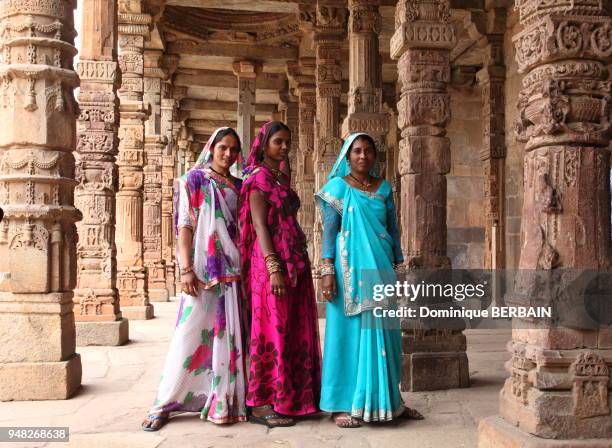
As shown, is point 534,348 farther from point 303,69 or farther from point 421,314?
point 303,69

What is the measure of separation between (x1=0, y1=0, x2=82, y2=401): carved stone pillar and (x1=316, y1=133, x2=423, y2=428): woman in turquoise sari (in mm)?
2171

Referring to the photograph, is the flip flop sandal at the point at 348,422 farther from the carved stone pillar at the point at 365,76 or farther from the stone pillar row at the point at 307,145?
the stone pillar row at the point at 307,145

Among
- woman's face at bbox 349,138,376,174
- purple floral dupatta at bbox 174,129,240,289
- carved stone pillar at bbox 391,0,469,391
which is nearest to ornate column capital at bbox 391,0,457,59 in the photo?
carved stone pillar at bbox 391,0,469,391

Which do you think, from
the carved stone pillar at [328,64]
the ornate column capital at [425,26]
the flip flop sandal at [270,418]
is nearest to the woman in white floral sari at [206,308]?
the flip flop sandal at [270,418]

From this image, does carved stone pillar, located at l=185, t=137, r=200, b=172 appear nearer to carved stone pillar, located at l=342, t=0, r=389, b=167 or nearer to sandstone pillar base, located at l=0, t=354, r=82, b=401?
carved stone pillar, located at l=342, t=0, r=389, b=167

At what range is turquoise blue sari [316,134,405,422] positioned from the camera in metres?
4.02

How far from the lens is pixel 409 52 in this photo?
5539mm

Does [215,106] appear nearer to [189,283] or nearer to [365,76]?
[365,76]

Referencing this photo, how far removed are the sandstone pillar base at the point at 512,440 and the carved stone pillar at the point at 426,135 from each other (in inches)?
78.0

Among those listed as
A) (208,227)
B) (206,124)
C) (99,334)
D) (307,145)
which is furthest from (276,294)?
(206,124)

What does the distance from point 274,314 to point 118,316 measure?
441cm

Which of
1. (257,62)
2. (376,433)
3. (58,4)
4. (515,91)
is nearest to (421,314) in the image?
(376,433)

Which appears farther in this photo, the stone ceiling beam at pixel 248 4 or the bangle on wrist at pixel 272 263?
the stone ceiling beam at pixel 248 4

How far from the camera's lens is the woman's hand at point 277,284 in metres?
4.07
